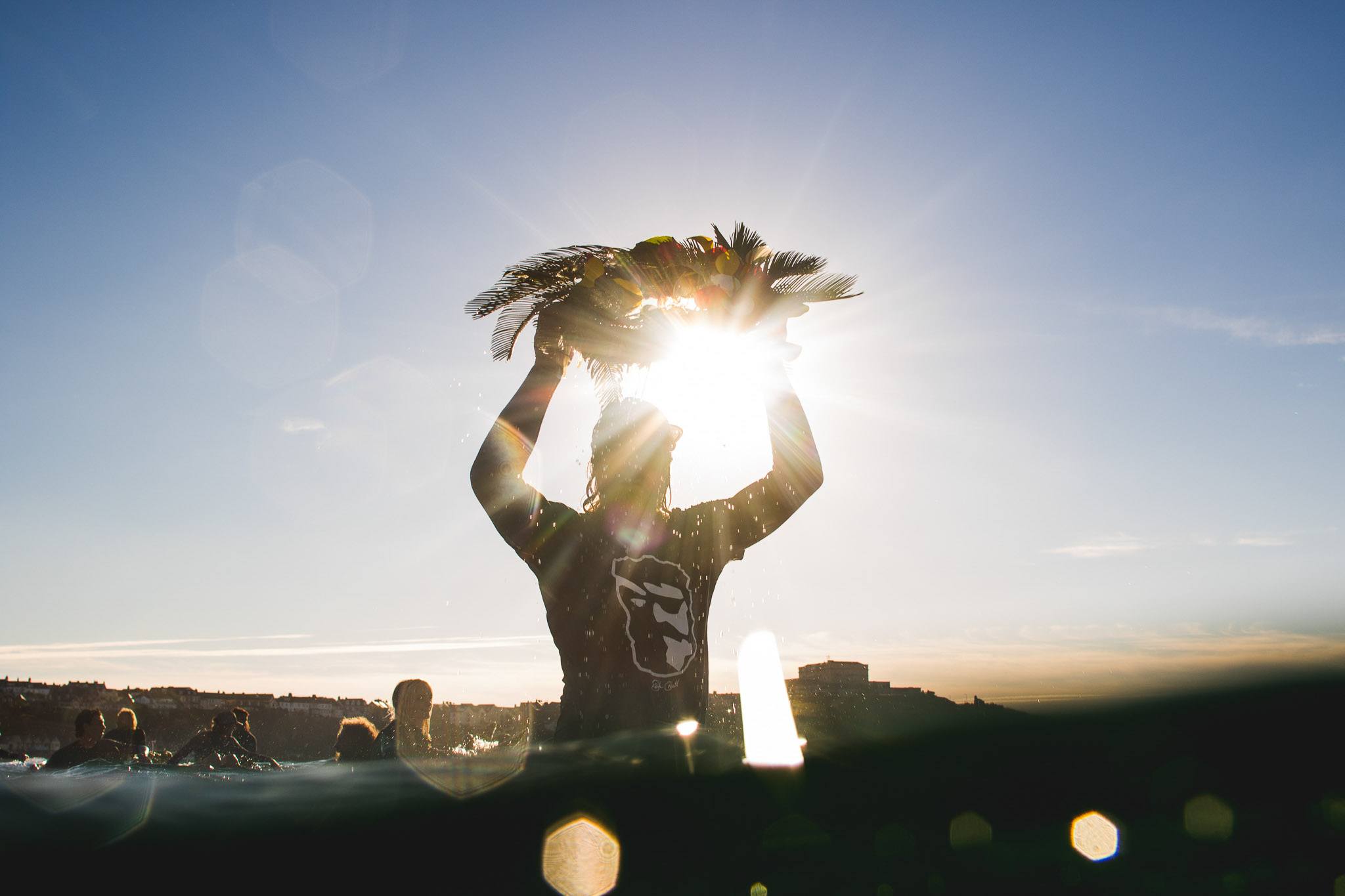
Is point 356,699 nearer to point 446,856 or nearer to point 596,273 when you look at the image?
point 596,273

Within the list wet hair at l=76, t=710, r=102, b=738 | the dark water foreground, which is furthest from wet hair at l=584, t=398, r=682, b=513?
wet hair at l=76, t=710, r=102, b=738

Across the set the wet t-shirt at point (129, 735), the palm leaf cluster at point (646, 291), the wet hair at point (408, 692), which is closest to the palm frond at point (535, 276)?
the palm leaf cluster at point (646, 291)

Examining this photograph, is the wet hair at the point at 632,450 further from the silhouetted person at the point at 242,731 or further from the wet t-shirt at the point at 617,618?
the silhouetted person at the point at 242,731

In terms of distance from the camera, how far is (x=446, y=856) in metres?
0.99

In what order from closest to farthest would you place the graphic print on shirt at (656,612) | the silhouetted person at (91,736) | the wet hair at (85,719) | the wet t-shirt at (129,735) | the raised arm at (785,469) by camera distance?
1. the graphic print on shirt at (656,612)
2. the raised arm at (785,469)
3. the silhouetted person at (91,736)
4. the wet hair at (85,719)
5. the wet t-shirt at (129,735)

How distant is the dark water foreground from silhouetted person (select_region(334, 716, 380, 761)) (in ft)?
20.4

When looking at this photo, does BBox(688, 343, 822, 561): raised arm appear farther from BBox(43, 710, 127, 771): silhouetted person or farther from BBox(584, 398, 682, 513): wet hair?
BBox(43, 710, 127, 771): silhouetted person

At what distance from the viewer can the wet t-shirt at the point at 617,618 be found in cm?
390

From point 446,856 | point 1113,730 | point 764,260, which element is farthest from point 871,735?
point 764,260

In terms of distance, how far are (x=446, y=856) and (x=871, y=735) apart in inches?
29.1

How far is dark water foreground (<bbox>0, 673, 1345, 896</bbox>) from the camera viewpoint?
912 millimetres

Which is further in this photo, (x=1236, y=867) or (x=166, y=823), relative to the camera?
(x=166, y=823)

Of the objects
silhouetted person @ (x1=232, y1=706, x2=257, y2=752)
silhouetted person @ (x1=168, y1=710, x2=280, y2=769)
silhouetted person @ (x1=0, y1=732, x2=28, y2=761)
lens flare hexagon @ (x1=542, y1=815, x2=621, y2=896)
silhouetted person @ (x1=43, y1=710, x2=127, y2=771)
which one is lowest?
silhouetted person @ (x1=232, y1=706, x2=257, y2=752)

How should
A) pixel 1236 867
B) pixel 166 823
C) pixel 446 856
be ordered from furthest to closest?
pixel 166 823 < pixel 446 856 < pixel 1236 867
